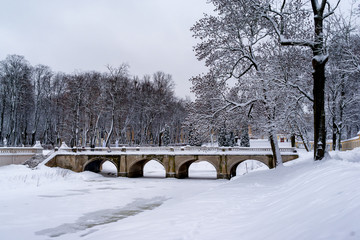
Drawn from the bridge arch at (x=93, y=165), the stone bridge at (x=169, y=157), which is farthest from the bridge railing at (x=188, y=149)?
the bridge arch at (x=93, y=165)

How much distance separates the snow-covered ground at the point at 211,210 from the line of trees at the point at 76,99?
1699cm

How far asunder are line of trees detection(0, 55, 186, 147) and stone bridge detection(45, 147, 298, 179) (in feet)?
7.98

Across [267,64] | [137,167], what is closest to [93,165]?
[137,167]

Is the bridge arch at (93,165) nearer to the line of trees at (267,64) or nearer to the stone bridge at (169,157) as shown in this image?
the stone bridge at (169,157)

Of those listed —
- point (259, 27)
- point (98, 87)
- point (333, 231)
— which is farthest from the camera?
point (98, 87)

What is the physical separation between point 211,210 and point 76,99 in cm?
3398

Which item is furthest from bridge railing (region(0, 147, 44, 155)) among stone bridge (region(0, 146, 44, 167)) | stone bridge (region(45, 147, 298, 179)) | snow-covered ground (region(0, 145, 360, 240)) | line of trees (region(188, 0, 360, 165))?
line of trees (region(188, 0, 360, 165))

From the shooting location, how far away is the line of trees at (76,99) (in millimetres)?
37500

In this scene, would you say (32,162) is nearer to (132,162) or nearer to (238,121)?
(132,162)

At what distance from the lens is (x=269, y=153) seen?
29.6 metres

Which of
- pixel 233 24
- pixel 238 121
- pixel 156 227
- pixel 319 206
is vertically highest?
pixel 233 24

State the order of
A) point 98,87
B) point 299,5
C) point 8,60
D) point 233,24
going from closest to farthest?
point 299,5
point 233,24
point 8,60
point 98,87

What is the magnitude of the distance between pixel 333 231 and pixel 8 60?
42.2 meters

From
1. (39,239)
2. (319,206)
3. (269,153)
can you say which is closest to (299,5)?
(319,206)
